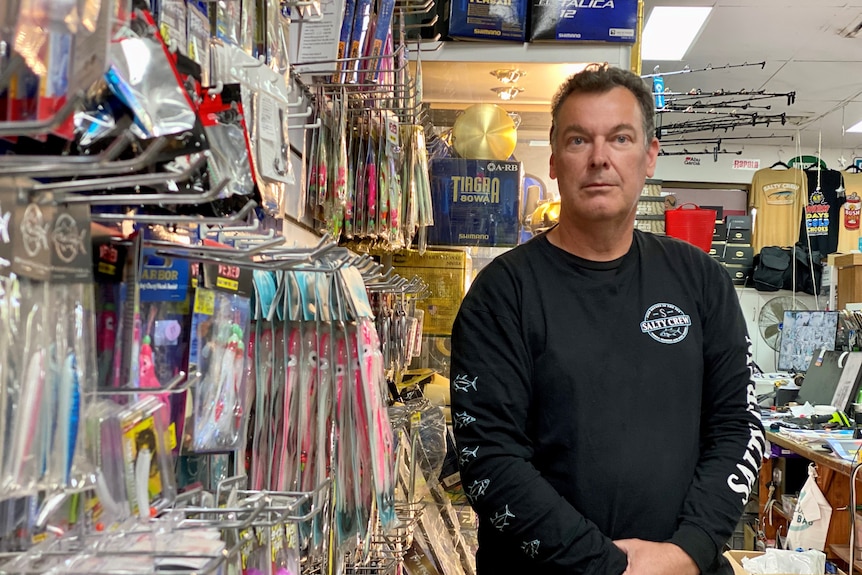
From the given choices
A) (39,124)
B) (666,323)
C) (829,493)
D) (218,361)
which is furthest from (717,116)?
(39,124)

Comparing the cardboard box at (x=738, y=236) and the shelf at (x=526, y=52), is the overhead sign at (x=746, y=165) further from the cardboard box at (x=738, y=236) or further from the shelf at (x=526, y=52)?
the shelf at (x=526, y=52)

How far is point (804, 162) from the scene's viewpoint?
923 cm

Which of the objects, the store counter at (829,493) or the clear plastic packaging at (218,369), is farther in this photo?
the store counter at (829,493)

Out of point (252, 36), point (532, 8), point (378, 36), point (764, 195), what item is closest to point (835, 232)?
point (764, 195)

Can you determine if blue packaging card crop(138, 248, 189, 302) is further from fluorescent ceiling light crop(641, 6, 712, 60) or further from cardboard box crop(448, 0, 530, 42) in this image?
fluorescent ceiling light crop(641, 6, 712, 60)

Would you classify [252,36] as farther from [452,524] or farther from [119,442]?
[452,524]

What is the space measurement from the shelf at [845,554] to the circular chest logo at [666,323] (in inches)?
101

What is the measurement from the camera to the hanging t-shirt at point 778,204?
9.05m

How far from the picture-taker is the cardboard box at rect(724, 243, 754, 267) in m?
8.79

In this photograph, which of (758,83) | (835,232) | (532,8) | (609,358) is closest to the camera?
(609,358)

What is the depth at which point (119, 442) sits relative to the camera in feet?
1.88

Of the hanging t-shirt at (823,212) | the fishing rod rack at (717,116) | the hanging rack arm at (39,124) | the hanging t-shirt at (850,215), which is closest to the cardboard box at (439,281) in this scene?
the hanging rack arm at (39,124)

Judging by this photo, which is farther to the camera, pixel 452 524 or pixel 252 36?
pixel 452 524

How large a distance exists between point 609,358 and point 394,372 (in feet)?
3.79
